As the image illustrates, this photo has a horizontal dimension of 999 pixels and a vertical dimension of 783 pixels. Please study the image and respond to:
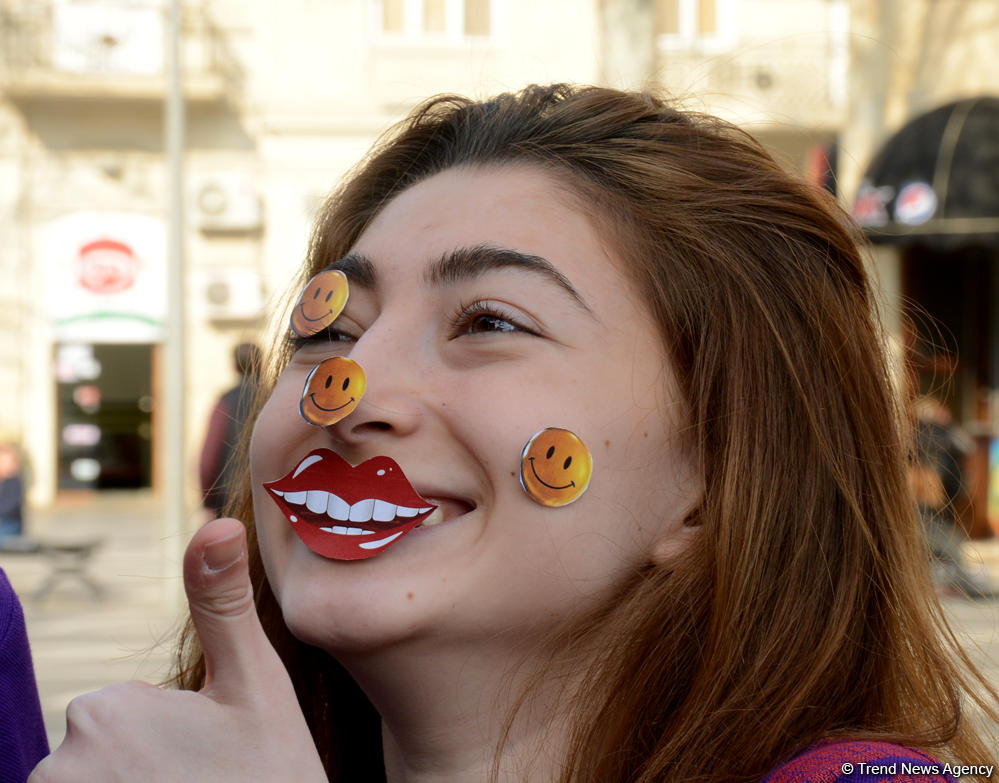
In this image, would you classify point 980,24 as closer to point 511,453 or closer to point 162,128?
point 162,128

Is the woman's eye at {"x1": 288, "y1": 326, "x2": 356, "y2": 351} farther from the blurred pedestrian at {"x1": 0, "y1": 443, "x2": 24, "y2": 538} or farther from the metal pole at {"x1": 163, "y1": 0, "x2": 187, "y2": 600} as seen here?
the blurred pedestrian at {"x1": 0, "y1": 443, "x2": 24, "y2": 538}

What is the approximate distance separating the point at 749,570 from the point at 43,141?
14813mm

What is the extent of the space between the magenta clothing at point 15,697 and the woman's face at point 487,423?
39cm

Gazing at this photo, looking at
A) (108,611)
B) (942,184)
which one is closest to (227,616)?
(108,611)

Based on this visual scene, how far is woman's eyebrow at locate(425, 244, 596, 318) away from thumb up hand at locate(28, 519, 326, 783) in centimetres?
50

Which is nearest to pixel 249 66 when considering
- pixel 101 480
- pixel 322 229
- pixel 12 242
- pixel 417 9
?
pixel 417 9

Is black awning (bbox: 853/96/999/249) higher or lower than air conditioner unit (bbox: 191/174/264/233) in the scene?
lower

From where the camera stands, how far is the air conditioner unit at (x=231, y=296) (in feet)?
47.0

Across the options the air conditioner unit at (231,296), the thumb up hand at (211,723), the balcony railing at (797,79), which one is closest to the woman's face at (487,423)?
the thumb up hand at (211,723)

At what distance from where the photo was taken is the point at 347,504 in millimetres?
1299

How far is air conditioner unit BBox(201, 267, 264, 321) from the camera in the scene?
1431 centimetres

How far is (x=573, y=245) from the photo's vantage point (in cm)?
142

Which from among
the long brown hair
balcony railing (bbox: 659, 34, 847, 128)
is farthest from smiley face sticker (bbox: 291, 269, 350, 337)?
balcony railing (bbox: 659, 34, 847, 128)

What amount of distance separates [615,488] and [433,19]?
45.2ft
